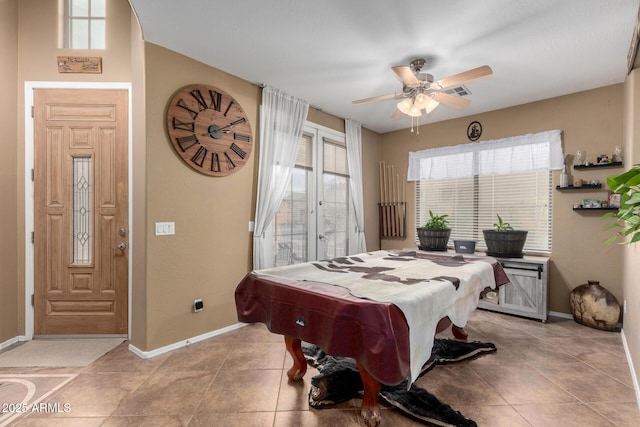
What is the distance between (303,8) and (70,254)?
3.14 m

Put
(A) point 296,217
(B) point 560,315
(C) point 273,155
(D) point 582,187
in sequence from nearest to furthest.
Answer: (D) point 582,187, (C) point 273,155, (B) point 560,315, (A) point 296,217

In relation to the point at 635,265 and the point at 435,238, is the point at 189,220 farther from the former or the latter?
the point at 635,265

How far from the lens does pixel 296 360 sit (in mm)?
2182

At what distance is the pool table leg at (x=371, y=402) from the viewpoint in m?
1.70

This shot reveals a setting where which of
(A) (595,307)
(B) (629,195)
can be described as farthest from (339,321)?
(A) (595,307)

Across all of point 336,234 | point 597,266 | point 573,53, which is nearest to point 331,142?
point 336,234

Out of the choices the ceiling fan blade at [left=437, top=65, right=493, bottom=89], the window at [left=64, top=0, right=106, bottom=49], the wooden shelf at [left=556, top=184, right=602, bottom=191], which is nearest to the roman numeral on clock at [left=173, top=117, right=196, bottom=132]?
the window at [left=64, top=0, right=106, bottom=49]

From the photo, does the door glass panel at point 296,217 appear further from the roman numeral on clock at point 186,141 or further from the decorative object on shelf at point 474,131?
the decorative object on shelf at point 474,131

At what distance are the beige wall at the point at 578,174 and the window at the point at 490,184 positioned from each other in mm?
141

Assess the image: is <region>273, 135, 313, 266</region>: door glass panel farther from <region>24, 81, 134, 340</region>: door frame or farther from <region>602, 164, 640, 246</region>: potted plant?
<region>602, 164, 640, 246</region>: potted plant

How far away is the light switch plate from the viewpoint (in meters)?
2.64

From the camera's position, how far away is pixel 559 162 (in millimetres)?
3582

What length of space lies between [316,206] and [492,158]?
2.56 metres

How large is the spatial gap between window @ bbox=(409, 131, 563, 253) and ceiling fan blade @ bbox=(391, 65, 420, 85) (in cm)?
229
